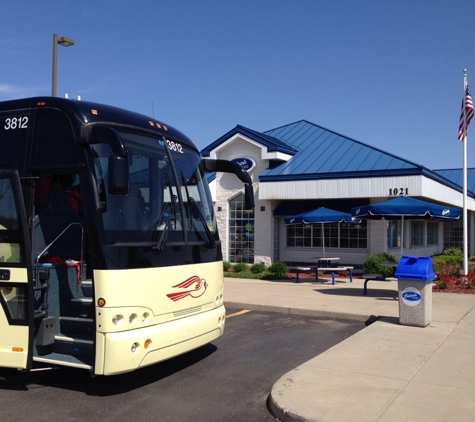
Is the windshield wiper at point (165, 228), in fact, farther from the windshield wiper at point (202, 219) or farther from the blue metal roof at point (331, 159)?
the blue metal roof at point (331, 159)

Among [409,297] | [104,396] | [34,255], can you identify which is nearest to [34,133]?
[34,255]

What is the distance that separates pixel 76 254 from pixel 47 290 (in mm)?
560

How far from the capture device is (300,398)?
19.0ft

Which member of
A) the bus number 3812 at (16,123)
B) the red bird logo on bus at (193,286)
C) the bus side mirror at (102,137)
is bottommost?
the red bird logo on bus at (193,286)

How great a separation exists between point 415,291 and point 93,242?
6071 millimetres

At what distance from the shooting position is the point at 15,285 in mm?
6082

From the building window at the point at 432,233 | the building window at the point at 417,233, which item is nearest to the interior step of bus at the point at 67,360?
the building window at the point at 417,233

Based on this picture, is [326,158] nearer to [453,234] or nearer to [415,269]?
[415,269]

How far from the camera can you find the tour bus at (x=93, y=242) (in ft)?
19.1

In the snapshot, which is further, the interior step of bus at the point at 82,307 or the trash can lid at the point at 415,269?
the trash can lid at the point at 415,269

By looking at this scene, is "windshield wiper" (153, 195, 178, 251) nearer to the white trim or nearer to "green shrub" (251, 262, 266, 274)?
"green shrub" (251, 262, 266, 274)

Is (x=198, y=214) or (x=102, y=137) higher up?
(x=102, y=137)

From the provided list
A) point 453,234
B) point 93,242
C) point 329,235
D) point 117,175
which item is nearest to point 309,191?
point 329,235

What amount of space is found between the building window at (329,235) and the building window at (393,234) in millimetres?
1028
